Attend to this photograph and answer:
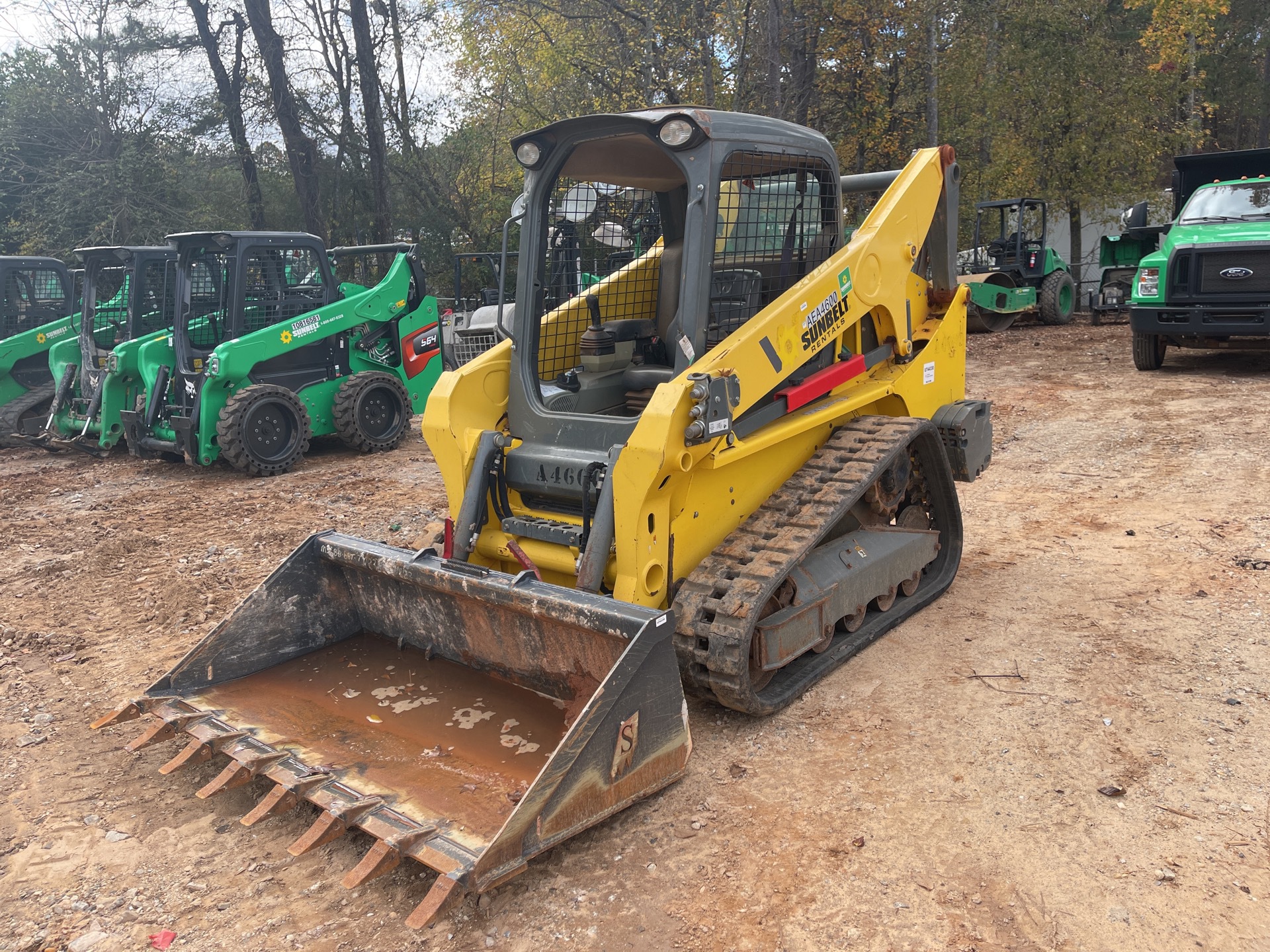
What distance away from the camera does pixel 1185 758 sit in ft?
11.3

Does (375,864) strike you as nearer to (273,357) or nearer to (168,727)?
(168,727)

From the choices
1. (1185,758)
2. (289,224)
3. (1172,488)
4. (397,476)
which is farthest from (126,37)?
(1185,758)

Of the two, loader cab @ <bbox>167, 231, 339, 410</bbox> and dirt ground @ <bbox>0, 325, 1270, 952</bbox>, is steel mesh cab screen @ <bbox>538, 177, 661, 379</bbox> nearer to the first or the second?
dirt ground @ <bbox>0, 325, 1270, 952</bbox>

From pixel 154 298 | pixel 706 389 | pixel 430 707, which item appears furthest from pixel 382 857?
pixel 154 298

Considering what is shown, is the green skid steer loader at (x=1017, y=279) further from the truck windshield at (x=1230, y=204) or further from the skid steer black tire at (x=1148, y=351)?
the truck windshield at (x=1230, y=204)

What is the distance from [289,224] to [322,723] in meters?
21.4

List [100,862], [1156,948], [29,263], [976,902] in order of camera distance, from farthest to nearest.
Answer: [29,263]
[100,862]
[976,902]
[1156,948]

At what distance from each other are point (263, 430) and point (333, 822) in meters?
7.18

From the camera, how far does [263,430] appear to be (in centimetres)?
943

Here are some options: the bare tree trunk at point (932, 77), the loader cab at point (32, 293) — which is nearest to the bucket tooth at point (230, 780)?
the loader cab at point (32, 293)

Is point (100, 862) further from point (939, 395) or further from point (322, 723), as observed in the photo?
point (939, 395)

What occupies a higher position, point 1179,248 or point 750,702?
point 1179,248

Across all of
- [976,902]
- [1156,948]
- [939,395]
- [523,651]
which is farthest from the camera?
[939,395]

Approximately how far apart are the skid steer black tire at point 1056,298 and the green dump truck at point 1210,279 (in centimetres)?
512
